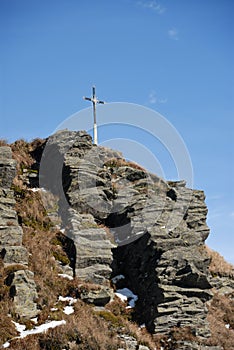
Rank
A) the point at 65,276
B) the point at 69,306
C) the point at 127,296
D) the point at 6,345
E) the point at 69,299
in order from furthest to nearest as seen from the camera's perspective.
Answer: the point at 127,296 → the point at 65,276 → the point at 69,299 → the point at 69,306 → the point at 6,345

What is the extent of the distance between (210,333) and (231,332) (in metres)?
2.44

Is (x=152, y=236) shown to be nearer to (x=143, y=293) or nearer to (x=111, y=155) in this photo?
(x=143, y=293)

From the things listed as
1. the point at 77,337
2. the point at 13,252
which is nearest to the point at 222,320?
the point at 77,337

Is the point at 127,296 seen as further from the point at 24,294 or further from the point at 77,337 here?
the point at 24,294

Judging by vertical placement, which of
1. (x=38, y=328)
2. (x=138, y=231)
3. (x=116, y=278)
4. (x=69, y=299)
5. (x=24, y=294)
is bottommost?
(x=38, y=328)

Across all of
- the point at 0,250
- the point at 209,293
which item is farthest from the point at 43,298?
the point at 209,293

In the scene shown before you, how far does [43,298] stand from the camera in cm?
2155

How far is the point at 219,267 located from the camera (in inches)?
1334

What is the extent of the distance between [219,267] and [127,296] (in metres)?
11.0

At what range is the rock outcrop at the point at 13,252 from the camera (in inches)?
813

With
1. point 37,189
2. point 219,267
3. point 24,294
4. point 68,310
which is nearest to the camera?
point 24,294

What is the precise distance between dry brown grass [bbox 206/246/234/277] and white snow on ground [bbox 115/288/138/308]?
895 centimetres

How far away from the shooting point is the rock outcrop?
20656 mm

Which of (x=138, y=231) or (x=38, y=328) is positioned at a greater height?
(x=138, y=231)
